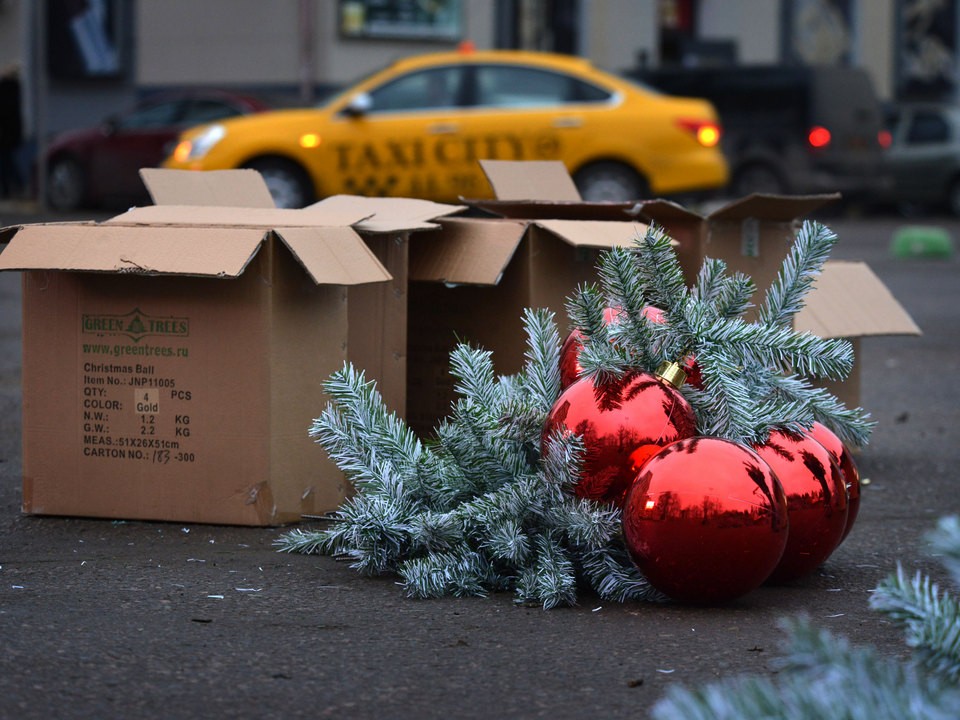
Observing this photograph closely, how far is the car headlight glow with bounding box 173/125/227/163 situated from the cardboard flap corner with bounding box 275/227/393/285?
890 cm

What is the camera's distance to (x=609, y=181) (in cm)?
1272

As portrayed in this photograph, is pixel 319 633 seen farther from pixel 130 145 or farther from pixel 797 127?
pixel 797 127

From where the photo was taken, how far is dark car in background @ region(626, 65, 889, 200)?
59.4ft

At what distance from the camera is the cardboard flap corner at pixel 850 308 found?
497 centimetres

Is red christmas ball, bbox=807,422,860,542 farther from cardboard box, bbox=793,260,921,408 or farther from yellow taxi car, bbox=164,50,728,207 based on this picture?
yellow taxi car, bbox=164,50,728,207

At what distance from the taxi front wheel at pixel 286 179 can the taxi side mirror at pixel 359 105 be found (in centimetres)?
69

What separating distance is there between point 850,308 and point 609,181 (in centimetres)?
769

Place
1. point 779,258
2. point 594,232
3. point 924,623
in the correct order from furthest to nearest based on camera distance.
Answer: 1. point 779,258
2. point 594,232
3. point 924,623

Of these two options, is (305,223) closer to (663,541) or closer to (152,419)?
(152,419)

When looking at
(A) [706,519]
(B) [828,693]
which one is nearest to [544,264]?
(A) [706,519]

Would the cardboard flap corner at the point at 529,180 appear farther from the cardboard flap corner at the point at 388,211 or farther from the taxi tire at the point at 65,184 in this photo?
the taxi tire at the point at 65,184

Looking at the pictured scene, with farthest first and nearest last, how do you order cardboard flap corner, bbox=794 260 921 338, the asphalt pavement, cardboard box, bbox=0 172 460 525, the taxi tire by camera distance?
the taxi tire
cardboard flap corner, bbox=794 260 921 338
cardboard box, bbox=0 172 460 525
the asphalt pavement

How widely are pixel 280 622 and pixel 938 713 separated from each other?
64.4 inches

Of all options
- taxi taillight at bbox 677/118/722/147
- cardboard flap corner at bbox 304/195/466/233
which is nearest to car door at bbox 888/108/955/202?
taxi taillight at bbox 677/118/722/147
